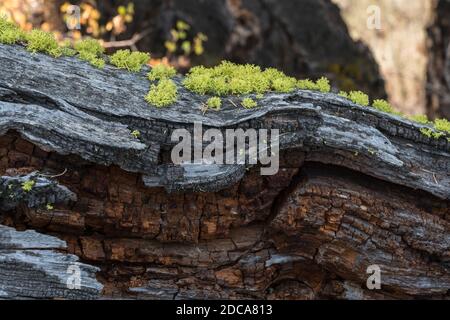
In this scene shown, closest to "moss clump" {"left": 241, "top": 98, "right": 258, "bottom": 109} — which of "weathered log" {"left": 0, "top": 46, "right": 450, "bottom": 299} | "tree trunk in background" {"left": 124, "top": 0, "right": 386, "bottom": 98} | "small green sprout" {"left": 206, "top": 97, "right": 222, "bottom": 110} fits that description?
"weathered log" {"left": 0, "top": 46, "right": 450, "bottom": 299}

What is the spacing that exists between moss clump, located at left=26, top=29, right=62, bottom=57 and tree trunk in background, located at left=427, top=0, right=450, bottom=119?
1217cm

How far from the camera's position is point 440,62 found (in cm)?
1706

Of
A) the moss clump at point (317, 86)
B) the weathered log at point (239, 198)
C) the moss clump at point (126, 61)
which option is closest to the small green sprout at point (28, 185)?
the weathered log at point (239, 198)

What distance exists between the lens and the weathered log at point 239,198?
704 cm

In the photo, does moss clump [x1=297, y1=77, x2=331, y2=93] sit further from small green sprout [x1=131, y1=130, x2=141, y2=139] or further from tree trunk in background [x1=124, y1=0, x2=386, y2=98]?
tree trunk in background [x1=124, y1=0, x2=386, y2=98]

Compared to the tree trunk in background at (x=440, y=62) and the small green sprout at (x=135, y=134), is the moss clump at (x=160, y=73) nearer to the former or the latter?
the small green sprout at (x=135, y=134)

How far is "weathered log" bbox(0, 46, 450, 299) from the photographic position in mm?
7039

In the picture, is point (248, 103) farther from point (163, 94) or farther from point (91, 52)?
point (91, 52)

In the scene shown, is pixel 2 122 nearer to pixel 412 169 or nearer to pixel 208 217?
pixel 208 217

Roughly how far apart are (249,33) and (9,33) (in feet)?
28.0

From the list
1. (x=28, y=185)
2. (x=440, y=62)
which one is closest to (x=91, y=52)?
(x=28, y=185)

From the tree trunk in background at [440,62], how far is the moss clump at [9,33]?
12.5 m

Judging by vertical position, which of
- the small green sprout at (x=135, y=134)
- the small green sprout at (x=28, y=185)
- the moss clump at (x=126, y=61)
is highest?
the moss clump at (x=126, y=61)

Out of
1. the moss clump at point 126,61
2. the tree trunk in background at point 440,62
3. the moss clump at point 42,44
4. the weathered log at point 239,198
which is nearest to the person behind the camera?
the weathered log at point 239,198
